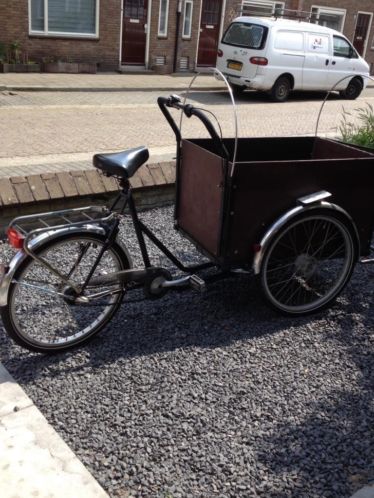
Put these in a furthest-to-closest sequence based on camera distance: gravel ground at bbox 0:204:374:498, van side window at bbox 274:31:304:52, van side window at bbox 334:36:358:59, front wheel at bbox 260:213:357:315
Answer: van side window at bbox 334:36:358:59, van side window at bbox 274:31:304:52, front wheel at bbox 260:213:357:315, gravel ground at bbox 0:204:374:498

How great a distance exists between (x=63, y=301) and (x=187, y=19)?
54.0 feet

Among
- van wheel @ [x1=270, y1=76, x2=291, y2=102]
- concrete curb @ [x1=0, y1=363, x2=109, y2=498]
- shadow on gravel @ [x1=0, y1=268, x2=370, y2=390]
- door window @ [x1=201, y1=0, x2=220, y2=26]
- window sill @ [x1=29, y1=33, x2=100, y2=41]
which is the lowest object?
van wheel @ [x1=270, y1=76, x2=291, y2=102]

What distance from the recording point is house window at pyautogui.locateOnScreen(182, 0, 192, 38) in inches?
704

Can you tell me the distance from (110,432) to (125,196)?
4.39 feet

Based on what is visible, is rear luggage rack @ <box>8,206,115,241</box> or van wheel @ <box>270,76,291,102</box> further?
van wheel @ <box>270,76,291,102</box>

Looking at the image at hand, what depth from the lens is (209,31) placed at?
61.8 ft

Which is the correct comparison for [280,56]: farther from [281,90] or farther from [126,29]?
[126,29]

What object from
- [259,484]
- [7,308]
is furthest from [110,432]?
[7,308]

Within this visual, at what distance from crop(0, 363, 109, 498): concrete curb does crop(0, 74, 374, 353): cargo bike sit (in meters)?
0.56

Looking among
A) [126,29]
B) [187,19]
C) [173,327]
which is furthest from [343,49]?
[173,327]

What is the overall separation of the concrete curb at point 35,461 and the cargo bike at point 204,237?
560 mm

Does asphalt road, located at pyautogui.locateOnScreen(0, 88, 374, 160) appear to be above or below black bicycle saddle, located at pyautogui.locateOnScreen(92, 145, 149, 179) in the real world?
below

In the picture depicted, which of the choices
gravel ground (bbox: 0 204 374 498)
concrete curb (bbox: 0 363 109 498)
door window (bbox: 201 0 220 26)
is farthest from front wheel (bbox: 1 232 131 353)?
door window (bbox: 201 0 220 26)

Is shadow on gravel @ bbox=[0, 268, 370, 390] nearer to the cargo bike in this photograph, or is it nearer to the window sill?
the cargo bike
